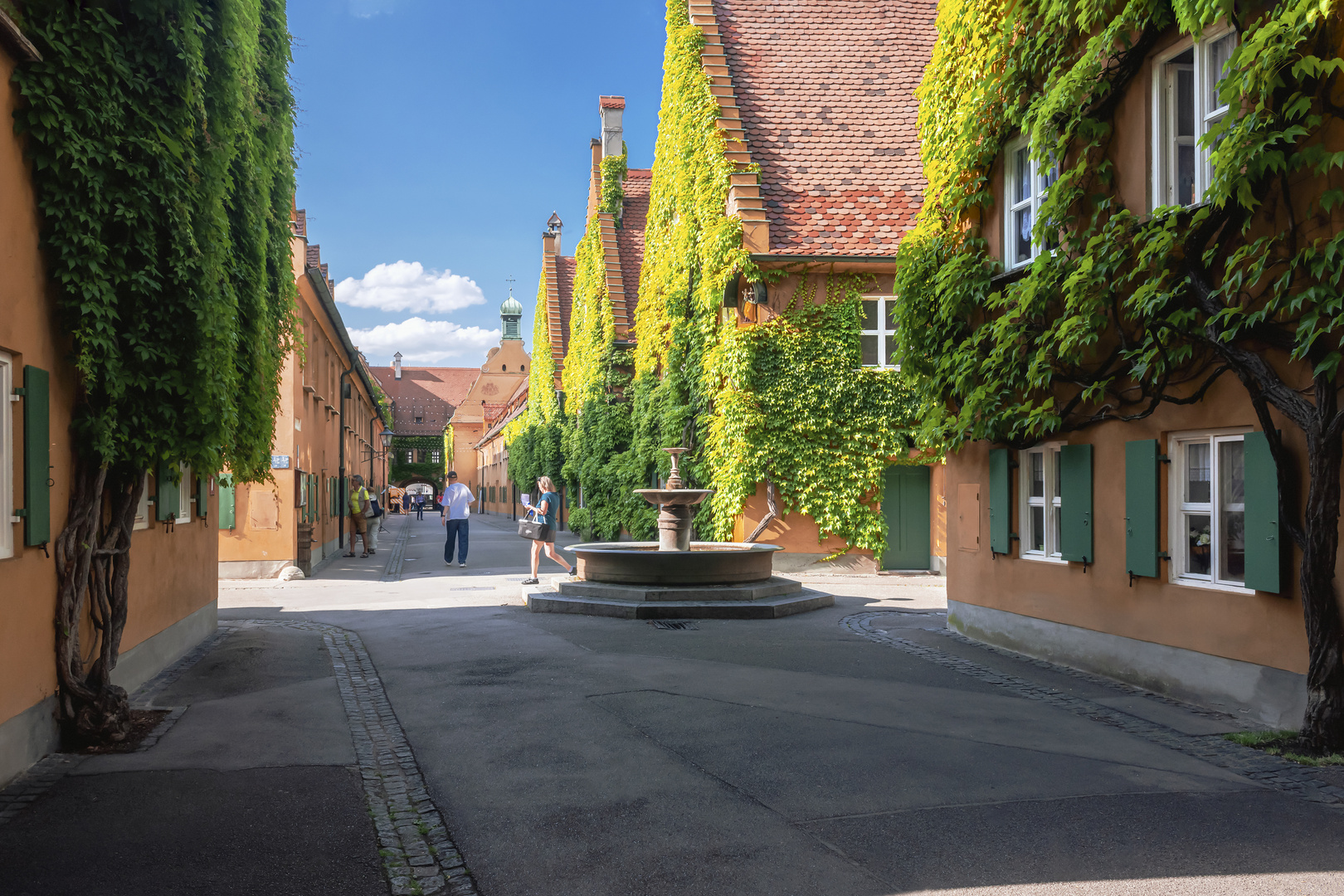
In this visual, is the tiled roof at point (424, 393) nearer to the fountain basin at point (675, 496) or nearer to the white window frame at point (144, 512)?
the fountain basin at point (675, 496)

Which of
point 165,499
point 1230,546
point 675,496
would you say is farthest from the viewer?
point 675,496

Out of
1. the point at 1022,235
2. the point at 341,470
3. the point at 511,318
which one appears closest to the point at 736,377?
the point at 1022,235

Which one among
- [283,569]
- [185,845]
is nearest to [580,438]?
[283,569]

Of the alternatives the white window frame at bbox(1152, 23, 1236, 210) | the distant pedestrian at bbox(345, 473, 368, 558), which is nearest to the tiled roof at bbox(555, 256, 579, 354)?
the distant pedestrian at bbox(345, 473, 368, 558)

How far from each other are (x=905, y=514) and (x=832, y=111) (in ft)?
27.2

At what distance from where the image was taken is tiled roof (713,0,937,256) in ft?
62.6

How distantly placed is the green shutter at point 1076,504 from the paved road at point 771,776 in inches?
46.3

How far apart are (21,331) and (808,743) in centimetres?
537

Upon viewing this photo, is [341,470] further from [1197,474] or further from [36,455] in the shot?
[1197,474]

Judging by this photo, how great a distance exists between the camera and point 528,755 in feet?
21.2

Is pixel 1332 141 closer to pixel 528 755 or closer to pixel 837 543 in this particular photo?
pixel 528 755

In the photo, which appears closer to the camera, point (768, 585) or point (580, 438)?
point (768, 585)

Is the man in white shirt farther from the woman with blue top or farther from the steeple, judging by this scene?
the steeple

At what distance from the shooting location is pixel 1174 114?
8508 mm
